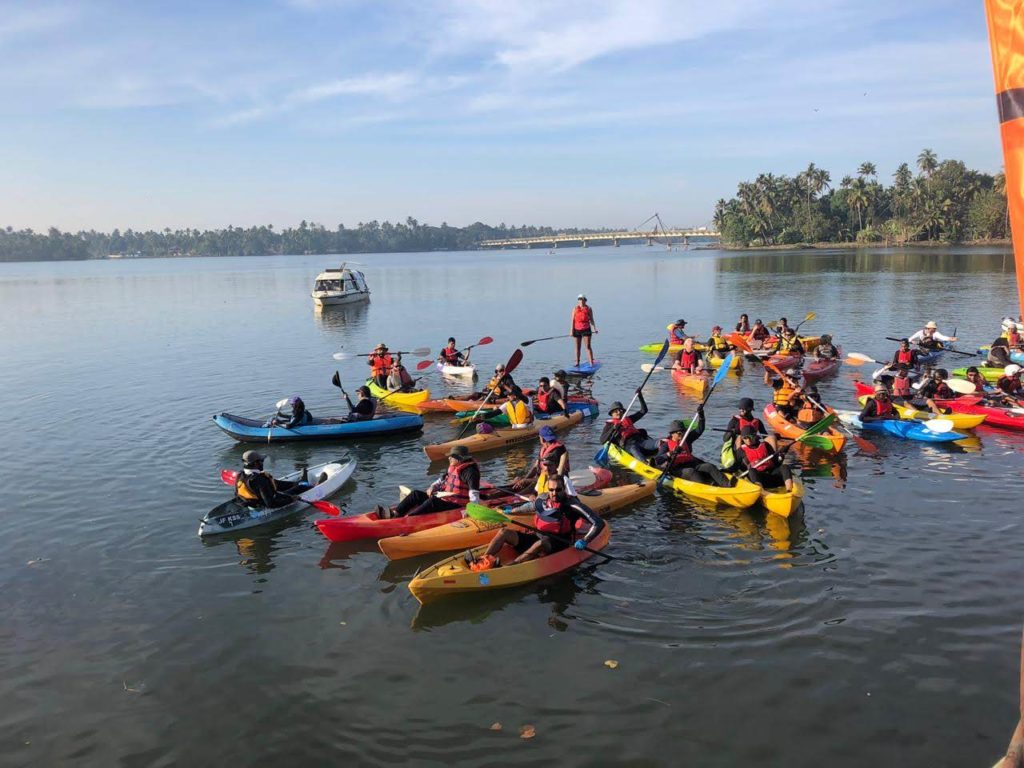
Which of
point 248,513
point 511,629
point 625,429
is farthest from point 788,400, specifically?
point 248,513

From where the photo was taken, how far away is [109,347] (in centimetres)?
4109

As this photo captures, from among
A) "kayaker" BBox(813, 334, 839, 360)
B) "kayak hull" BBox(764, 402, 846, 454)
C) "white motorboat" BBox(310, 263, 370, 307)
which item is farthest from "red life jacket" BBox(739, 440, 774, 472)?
"white motorboat" BBox(310, 263, 370, 307)

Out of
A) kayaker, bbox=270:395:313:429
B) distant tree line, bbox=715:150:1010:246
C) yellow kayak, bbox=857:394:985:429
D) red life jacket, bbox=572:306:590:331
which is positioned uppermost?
distant tree line, bbox=715:150:1010:246

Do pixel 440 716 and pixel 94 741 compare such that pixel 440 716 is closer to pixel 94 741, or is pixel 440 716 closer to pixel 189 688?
pixel 189 688

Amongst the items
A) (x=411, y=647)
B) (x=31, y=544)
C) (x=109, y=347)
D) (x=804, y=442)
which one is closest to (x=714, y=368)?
(x=804, y=442)

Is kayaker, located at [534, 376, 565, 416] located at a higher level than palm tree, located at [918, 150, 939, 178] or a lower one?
lower

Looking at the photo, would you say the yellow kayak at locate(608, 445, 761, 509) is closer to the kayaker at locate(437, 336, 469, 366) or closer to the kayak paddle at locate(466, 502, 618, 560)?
the kayak paddle at locate(466, 502, 618, 560)

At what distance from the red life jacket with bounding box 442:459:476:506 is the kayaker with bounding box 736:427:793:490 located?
5.65 metres

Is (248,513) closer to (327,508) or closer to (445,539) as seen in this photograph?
(327,508)

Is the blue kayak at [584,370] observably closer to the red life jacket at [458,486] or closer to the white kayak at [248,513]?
the white kayak at [248,513]

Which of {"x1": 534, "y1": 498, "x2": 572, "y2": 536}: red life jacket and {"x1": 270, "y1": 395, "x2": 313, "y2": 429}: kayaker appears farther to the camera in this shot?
{"x1": 270, "y1": 395, "x2": 313, "y2": 429}: kayaker

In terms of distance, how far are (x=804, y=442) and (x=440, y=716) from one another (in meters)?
12.7

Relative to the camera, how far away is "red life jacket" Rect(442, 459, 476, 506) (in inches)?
557

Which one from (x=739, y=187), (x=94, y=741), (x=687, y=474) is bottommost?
(x=94, y=741)
